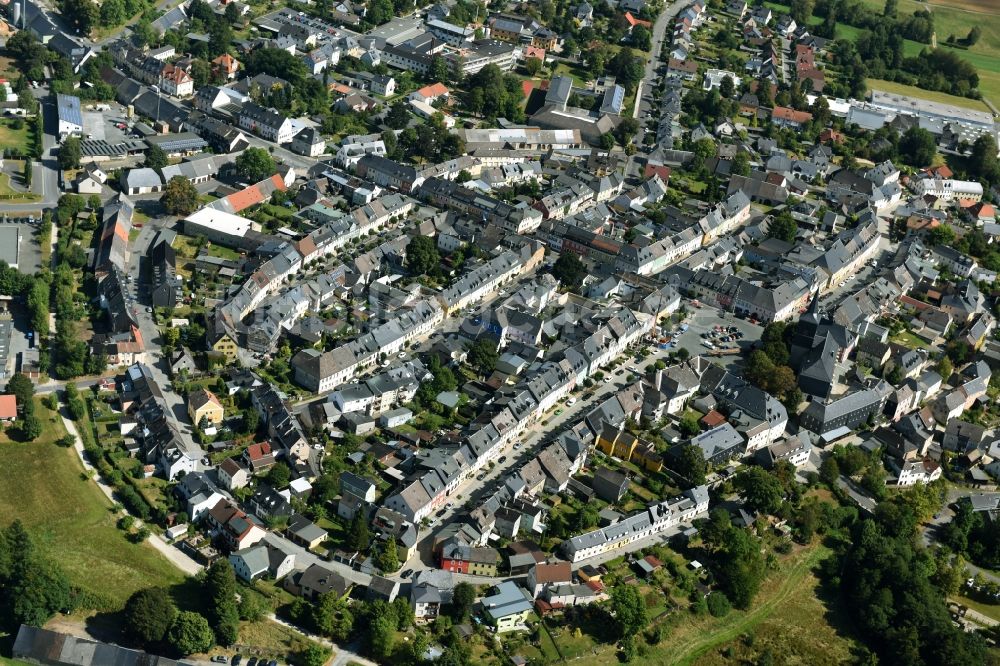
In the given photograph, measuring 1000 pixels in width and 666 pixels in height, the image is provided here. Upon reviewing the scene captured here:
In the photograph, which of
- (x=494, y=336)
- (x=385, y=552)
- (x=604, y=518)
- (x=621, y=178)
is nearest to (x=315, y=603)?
(x=385, y=552)

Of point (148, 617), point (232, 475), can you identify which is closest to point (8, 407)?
point (232, 475)

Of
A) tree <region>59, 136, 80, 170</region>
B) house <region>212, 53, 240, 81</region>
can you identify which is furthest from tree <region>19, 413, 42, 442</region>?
house <region>212, 53, 240, 81</region>

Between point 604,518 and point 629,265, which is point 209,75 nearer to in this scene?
point 629,265

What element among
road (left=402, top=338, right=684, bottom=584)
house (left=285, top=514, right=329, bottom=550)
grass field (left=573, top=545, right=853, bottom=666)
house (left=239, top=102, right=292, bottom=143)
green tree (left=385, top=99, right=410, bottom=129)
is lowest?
house (left=239, top=102, right=292, bottom=143)

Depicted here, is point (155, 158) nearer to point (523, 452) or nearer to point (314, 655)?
point (523, 452)

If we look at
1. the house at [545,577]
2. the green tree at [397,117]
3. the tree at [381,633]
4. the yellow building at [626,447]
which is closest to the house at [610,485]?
the yellow building at [626,447]

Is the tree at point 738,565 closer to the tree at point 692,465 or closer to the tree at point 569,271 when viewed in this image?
the tree at point 692,465

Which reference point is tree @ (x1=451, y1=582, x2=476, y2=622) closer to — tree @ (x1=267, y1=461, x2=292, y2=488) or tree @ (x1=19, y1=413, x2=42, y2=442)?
tree @ (x1=267, y1=461, x2=292, y2=488)
